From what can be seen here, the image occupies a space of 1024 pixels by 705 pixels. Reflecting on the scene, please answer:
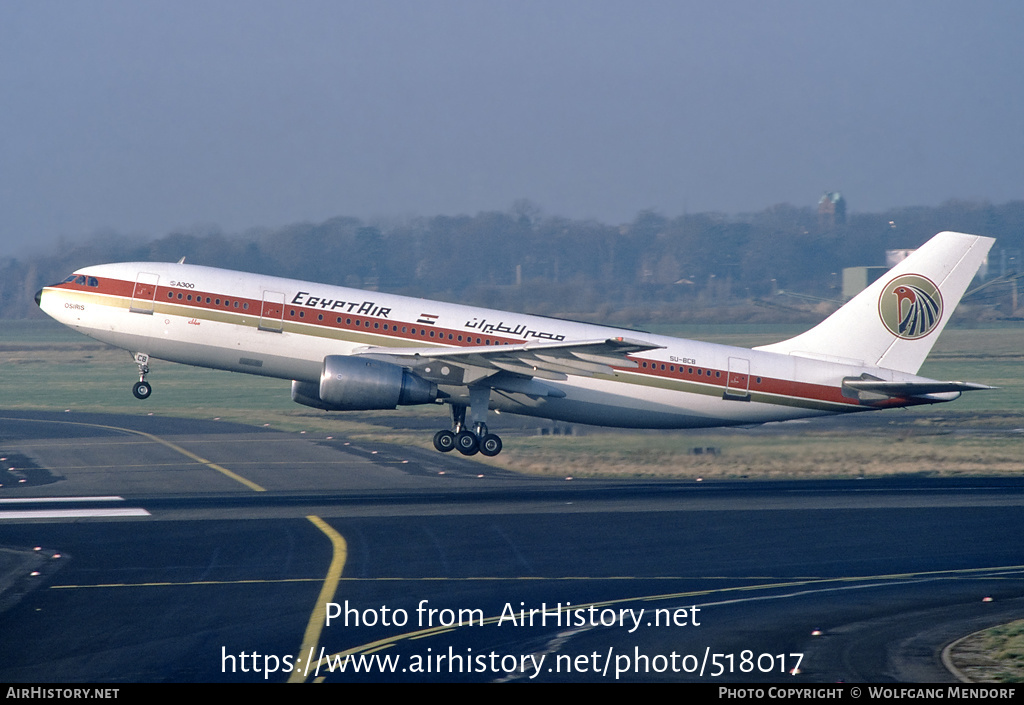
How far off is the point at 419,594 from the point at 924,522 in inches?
587

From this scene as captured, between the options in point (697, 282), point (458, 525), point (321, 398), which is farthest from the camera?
point (697, 282)

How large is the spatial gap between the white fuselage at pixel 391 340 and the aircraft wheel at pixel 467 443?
143 centimetres

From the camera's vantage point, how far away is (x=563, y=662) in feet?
51.3

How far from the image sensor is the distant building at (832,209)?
155625 millimetres

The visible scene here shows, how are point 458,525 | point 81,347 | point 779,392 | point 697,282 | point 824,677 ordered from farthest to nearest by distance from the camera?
point 697,282 → point 81,347 → point 779,392 → point 458,525 → point 824,677

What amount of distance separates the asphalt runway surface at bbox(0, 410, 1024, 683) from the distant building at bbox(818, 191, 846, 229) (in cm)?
12608

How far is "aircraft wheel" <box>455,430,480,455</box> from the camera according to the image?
116ft

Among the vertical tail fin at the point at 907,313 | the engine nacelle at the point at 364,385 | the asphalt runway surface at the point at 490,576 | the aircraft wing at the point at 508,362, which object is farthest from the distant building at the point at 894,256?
the engine nacelle at the point at 364,385

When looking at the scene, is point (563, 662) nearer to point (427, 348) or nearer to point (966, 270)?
point (427, 348)

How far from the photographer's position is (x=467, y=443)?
116 ft

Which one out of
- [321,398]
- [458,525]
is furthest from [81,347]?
[458,525]

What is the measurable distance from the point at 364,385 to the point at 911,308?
1860 centimetres

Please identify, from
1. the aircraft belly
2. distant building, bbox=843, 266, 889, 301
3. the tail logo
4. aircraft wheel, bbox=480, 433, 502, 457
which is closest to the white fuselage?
the aircraft belly

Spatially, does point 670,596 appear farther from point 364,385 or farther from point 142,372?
point 142,372
